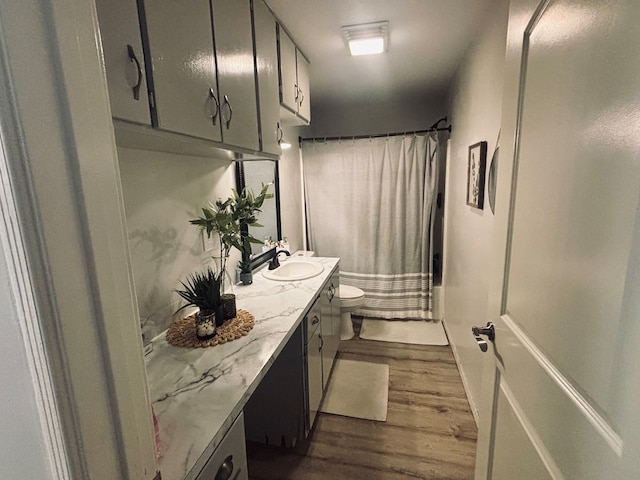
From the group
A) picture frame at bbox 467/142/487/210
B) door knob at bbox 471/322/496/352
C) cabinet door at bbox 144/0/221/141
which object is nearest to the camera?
cabinet door at bbox 144/0/221/141

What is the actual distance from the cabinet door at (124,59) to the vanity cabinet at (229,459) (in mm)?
871

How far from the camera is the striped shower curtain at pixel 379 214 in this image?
305cm

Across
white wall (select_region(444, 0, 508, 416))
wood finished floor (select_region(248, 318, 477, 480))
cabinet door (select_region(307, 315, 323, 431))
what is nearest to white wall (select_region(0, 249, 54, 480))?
cabinet door (select_region(307, 315, 323, 431))

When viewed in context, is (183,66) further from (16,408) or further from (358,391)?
(358,391)

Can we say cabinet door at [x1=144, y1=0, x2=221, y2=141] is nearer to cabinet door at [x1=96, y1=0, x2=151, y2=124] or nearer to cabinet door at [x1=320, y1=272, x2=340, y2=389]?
cabinet door at [x1=96, y1=0, x2=151, y2=124]

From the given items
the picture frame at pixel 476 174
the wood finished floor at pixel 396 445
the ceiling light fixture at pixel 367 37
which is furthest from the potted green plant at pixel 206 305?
the ceiling light fixture at pixel 367 37

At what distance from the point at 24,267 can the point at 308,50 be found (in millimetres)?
2261

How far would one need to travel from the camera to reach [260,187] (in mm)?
2342

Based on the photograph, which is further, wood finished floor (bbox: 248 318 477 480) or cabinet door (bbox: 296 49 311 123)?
cabinet door (bbox: 296 49 311 123)

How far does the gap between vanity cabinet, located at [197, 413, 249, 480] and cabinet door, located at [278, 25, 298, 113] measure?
167cm

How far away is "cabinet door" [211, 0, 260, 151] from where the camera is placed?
1.20 m

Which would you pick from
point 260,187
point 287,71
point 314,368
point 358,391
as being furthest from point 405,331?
point 287,71

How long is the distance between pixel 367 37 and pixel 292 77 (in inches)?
20.4

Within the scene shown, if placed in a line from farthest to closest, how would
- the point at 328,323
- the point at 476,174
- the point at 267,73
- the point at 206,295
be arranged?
the point at 328,323 → the point at 476,174 → the point at 267,73 → the point at 206,295
